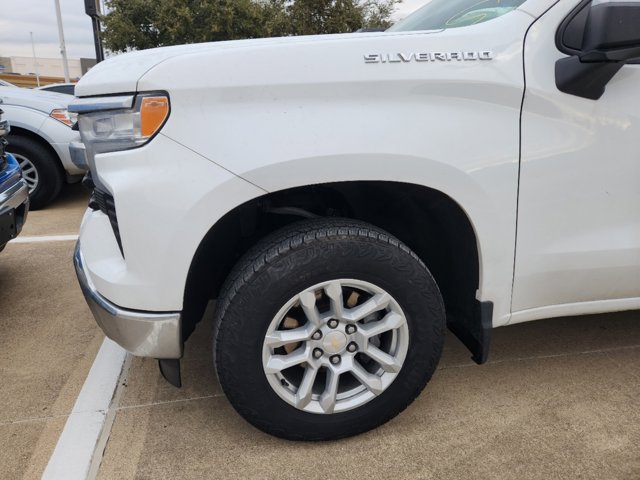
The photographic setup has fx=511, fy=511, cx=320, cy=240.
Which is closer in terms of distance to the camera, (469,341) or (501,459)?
(501,459)

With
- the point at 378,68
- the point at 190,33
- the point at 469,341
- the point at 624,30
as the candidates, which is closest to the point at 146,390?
the point at 469,341

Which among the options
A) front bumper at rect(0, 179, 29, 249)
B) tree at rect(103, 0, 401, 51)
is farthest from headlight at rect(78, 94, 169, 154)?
tree at rect(103, 0, 401, 51)

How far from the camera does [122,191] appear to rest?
1.68m

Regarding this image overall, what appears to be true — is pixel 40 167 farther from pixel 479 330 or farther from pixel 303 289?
pixel 479 330

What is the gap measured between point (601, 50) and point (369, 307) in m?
1.16

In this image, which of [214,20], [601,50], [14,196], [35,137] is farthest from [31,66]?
[601,50]

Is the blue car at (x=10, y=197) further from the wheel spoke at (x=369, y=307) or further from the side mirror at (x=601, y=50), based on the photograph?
the side mirror at (x=601, y=50)

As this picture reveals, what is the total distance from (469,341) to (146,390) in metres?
1.50

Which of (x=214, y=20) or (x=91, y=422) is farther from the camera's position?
(x=214, y=20)

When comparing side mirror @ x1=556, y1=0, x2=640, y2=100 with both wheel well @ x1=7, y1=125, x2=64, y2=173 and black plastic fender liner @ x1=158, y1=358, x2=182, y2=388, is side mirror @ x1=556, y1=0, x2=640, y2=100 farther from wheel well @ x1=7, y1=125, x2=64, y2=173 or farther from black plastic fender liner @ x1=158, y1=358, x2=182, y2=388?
wheel well @ x1=7, y1=125, x2=64, y2=173

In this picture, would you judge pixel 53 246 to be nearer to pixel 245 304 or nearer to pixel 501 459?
pixel 245 304

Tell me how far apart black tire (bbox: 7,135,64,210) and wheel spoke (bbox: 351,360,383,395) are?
509cm

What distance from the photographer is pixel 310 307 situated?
1830mm

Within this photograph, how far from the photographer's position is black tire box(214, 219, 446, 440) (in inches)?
69.7
